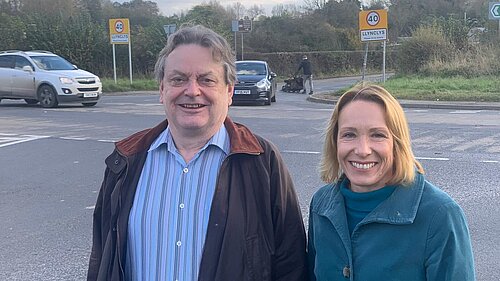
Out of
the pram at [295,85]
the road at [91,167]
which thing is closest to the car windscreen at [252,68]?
the road at [91,167]

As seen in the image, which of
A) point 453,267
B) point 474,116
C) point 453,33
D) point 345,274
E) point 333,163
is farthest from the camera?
point 453,33

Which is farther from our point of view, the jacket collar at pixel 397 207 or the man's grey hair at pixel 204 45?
the man's grey hair at pixel 204 45

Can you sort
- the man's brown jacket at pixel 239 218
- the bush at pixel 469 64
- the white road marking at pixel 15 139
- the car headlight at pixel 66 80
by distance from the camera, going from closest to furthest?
1. the man's brown jacket at pixel 239 218
2. the white road marking at pixel 15 139
3. the car headlight at pixel 66 80
4. the bush at pixel 469 64

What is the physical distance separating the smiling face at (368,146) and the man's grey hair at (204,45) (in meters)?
0.58

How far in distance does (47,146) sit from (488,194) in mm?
7736

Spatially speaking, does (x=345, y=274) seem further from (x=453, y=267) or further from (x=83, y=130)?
(x=83, y=130)

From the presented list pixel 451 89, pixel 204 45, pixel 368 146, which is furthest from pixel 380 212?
pixel 451 89

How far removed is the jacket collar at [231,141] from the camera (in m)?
A: 2.43

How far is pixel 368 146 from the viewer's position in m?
2.18

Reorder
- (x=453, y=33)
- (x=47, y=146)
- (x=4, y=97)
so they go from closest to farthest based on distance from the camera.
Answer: (x=47, y=146) → (x=4, y=97) → (x=453, y=33)

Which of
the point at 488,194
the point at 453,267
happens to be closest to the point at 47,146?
the point at 488,194

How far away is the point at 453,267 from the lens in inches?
78.5

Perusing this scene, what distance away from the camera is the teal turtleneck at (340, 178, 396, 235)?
2168 millimetres

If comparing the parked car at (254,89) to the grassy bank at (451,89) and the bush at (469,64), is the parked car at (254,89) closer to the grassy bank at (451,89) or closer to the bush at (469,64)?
the grassy bank at (451,89)
